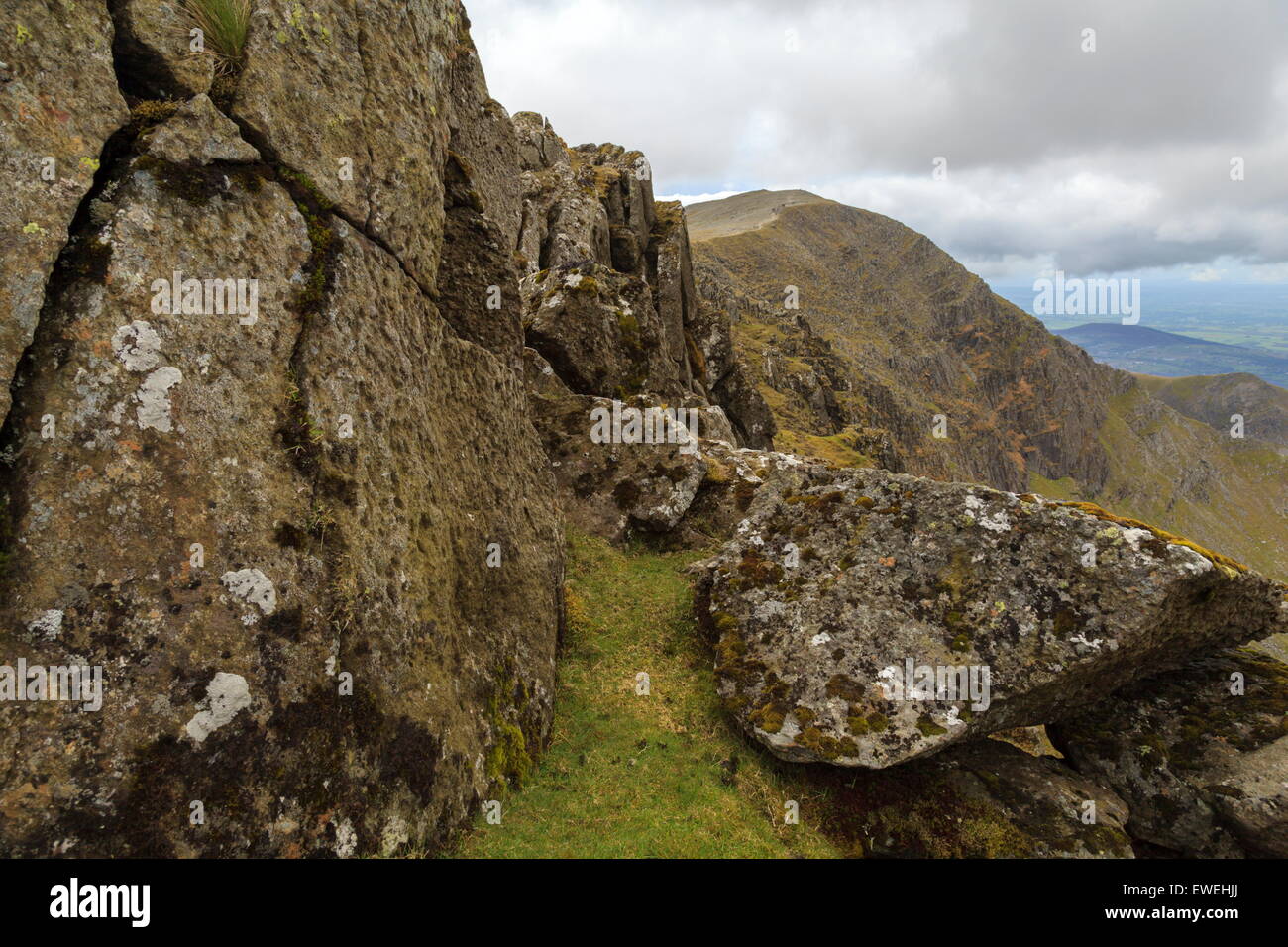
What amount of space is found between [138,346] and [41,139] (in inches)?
113

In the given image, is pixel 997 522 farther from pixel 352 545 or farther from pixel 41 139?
pixel 41 139

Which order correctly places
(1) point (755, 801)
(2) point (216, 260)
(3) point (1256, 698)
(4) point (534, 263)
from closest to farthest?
1. (2) point (216, 260)
2. (1) point (755, 801)
3. (3) point (1256, 698)
4. (4) point (534, 263)

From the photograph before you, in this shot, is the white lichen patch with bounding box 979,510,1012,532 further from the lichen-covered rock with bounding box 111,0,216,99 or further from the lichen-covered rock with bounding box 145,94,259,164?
the lichen-covered rock with bounding box 111,0,216,99

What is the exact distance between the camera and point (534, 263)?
50656 millimetres

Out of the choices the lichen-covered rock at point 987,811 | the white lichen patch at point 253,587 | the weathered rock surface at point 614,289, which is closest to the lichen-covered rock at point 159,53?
the white lichen patch at point 253,587

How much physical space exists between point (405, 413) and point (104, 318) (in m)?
5.27

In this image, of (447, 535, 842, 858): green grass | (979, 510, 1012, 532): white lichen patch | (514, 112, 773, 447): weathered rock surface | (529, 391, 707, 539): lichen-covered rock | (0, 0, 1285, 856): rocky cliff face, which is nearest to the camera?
(0, 0, 1285, 856): rocky cliff face

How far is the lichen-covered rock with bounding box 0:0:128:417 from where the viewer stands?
7930 millimetres

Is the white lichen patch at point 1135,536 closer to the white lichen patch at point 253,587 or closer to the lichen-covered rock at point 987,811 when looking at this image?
the lichen-covered rock at point 987,811

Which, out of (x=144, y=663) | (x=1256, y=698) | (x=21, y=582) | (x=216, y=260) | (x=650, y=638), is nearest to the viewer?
(x=21, y=582)

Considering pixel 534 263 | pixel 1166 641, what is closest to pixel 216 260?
pixel 1166 641

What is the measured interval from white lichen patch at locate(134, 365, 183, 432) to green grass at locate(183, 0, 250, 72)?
591 cm

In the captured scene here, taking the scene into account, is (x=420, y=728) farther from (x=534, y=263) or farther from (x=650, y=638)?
(x=534, y=263)

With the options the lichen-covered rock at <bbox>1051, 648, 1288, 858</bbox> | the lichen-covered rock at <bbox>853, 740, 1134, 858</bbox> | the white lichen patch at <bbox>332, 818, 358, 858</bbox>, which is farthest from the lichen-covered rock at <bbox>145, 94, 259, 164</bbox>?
the lichen-covered rock at <bbox>1051, 648, 1288, 858</bbox>
